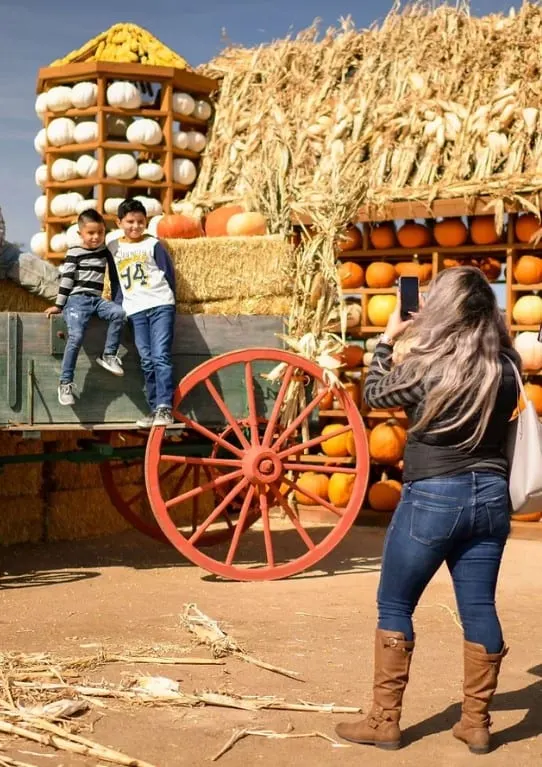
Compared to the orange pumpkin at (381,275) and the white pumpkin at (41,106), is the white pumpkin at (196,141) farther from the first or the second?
the orange pumpkin at (381,275)

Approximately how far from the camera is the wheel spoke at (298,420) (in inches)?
290

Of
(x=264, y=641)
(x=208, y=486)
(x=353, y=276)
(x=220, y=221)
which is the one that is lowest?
(x=264, y=641)

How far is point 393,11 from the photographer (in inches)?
459

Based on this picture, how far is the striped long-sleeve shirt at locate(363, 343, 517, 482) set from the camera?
4.07 m

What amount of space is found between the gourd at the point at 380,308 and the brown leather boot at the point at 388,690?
20.7 feet

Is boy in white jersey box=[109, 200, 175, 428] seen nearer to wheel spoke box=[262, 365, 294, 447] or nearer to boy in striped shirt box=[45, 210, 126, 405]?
boy in striped shirt box=[45, 210, 126, 405]

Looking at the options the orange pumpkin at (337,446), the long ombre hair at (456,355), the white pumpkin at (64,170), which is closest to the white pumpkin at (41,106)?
the white pumpkin at (64,170)

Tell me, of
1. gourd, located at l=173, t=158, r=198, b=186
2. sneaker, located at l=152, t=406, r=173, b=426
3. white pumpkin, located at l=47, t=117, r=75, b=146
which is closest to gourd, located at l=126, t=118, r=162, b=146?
gourd, located at l=173, t=158, r=198, b=186

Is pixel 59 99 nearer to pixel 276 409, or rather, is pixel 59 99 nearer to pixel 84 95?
pixel 84 95

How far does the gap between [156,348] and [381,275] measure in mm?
3688

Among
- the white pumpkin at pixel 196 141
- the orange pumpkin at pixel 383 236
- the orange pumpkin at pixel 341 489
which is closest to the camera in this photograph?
the orange pumpkin at pixel 341 489

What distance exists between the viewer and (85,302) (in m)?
7.00

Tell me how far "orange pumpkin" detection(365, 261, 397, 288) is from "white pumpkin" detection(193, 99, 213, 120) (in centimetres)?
268

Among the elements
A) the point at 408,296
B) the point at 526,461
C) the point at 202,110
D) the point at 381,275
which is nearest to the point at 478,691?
the point at 526,461
